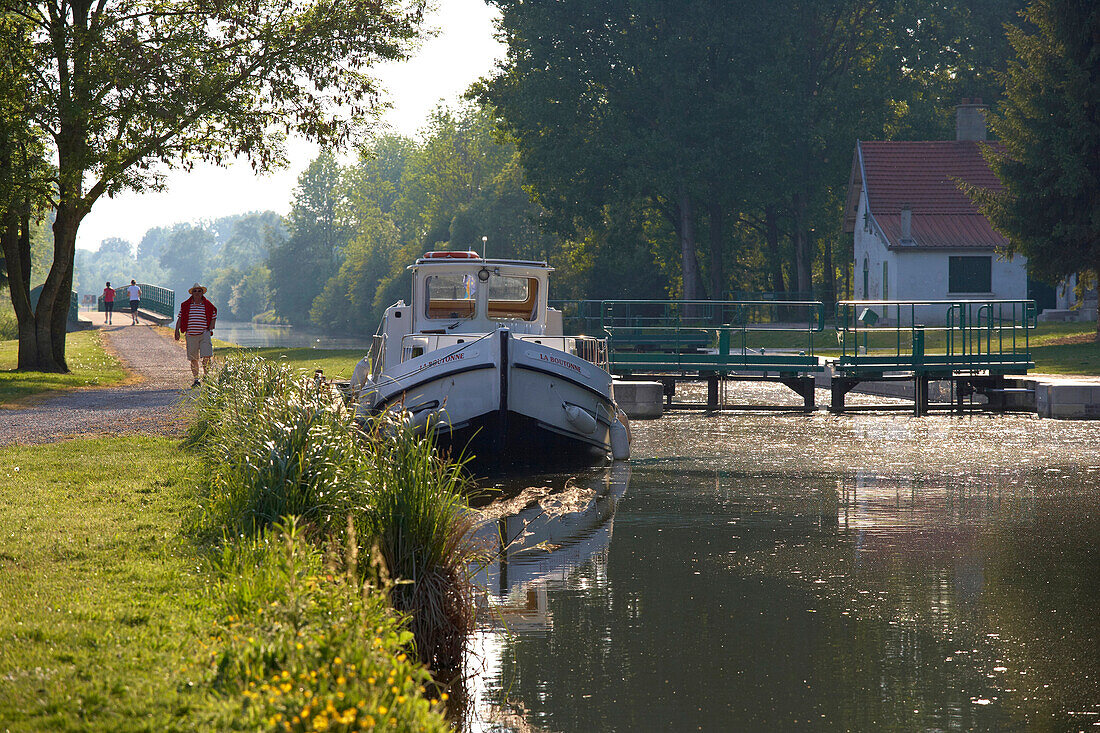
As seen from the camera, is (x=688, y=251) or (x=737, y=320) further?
(x=688, y=251)

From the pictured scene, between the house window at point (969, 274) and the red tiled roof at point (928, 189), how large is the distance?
0.74 metres

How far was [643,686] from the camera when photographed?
7262mm

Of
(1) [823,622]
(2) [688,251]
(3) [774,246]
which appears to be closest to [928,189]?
(2) [688,251]

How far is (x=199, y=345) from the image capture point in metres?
22.6

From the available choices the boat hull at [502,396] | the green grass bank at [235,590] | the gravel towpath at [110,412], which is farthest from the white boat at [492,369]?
the green grass bank at [235,590]

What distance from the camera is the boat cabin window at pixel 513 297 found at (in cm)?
1923

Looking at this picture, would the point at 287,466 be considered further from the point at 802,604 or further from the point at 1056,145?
the point at 1056,145

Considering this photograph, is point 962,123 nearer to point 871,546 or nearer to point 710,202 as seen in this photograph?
point 710,202

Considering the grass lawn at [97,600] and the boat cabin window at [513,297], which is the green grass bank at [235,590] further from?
the boat cabin window at [513,297]

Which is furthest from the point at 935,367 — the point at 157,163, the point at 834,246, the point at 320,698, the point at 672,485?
the point at 834,246

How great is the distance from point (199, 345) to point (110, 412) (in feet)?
11.7

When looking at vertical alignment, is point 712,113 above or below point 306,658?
above

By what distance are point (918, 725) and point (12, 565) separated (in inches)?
233

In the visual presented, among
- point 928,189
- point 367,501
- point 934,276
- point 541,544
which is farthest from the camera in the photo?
point 928,189
